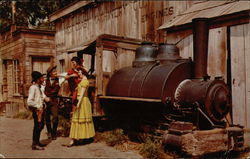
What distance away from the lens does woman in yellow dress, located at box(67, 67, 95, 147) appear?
7.14 metres

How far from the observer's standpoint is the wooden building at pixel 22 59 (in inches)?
642

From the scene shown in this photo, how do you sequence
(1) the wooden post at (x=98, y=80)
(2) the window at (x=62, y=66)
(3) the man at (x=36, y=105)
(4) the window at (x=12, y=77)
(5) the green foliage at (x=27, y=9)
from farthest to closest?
(5) the green foliage at (x=27, y=9) < (4) the window at (x=12, y=77) < (2) the window at (x=62, y=66) < (1) the wooden post at (x=98, y=80) < (3) the man at (x=36, y=105)

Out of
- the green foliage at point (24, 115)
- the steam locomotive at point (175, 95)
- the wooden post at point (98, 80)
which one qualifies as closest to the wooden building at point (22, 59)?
the green foliage at point (24, 115)

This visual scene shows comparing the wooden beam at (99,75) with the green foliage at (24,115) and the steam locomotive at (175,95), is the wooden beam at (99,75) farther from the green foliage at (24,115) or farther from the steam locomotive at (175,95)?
the green foliage at (24,115)

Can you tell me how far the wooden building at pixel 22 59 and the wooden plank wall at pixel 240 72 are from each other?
11.2m

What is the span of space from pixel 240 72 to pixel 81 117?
4.08 meters

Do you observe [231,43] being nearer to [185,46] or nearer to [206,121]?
[185,46]

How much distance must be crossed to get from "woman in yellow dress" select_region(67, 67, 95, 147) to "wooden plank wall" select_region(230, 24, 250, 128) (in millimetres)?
3705

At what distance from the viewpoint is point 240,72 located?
751 centimetres

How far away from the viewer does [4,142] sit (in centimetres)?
776

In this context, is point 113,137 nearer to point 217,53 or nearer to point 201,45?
point 201,45

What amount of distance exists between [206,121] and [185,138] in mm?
897

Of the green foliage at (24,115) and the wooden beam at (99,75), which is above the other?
the wooden beam at (99,75)

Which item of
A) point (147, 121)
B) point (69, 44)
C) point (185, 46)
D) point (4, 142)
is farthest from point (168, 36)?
point (69, 44)
